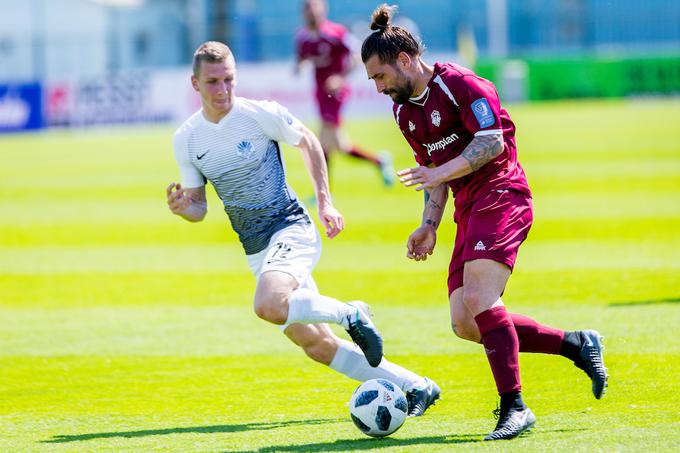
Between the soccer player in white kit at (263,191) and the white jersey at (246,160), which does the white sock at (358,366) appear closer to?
the soccer player in white kit at (263,191)

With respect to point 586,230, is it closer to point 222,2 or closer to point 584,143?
point 584,143

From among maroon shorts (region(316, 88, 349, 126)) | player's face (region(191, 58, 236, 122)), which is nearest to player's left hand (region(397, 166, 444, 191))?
player's face (region(191, 58, 236, 122))

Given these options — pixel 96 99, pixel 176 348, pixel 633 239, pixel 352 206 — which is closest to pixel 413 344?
pixel 176 348

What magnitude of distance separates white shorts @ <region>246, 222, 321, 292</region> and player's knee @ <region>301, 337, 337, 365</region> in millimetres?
292

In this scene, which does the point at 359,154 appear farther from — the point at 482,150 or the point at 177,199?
the point at 482,150

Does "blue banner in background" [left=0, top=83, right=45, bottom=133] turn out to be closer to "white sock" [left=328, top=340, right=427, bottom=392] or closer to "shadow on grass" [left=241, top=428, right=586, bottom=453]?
"white sock" [left=328, top=340, right=427, bottom=392]

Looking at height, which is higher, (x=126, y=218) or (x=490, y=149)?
(x=490, y=149)

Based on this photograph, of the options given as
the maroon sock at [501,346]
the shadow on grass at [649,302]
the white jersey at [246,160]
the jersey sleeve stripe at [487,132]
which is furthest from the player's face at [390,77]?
the shadow on grass at [649,302]

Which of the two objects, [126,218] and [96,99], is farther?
[96,99]

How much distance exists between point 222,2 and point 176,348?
136 feet

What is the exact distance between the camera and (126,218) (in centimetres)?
1574

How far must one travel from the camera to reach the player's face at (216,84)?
6270mm

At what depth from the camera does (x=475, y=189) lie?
582 centimetres

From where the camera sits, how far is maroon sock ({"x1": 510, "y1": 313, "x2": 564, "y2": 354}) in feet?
19.6
